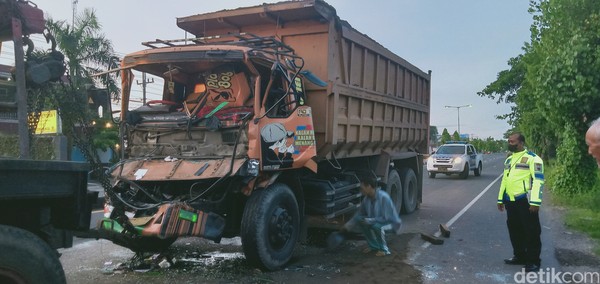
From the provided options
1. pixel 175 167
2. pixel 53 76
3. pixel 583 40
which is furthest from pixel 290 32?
pixel 583 40

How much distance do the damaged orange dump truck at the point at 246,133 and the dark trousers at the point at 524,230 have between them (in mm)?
2349

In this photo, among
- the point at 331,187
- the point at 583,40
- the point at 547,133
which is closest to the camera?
the point at 331,187

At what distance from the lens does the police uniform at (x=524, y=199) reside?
579cm

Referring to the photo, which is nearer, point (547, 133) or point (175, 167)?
point (175, 167)

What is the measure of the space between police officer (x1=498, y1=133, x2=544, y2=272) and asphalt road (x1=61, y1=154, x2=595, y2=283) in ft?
A: 0.85

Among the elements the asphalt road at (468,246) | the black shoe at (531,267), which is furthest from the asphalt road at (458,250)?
the black shoe at (531,267)

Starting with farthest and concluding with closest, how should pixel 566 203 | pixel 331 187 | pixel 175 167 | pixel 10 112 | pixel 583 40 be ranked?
pixel 566 203
pixel 583 40
pixel 331 187
pixel 175 167
pixel 10 112

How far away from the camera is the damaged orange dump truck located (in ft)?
17.3

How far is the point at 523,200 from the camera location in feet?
19.6

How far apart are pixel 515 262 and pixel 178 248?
455cm

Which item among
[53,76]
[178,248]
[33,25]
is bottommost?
[178,248]

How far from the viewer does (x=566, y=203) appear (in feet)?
38.8

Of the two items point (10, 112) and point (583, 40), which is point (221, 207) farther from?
point (583, 40)

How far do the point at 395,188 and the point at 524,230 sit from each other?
388 cm
